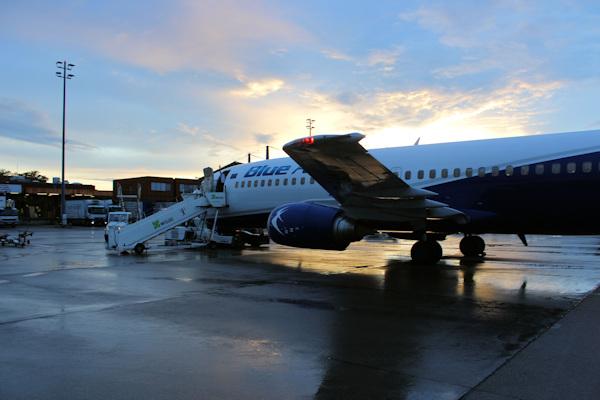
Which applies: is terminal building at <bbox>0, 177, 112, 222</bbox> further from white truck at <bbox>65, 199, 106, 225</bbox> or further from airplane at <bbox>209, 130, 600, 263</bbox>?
airplane at <bbox>209, 130, 600, 263</bbox>

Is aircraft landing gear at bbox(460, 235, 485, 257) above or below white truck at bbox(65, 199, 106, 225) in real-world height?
below

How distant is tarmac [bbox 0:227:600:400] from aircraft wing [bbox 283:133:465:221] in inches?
66.4

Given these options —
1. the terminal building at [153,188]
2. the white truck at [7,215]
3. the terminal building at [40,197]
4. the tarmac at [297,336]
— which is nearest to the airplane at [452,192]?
the tarmac at [297,336]

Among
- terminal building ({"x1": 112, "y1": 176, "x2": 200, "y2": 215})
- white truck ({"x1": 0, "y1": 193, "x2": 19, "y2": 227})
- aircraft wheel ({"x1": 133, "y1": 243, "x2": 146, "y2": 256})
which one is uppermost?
terminal building ({"x1": 112, "y1": 176, "x2": 200, "y2": 215})

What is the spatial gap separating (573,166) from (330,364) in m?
9.75

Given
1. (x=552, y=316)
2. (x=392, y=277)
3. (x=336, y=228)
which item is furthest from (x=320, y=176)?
(x=552, y=316)

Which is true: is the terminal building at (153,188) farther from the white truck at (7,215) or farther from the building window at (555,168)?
the building window at (555,168)

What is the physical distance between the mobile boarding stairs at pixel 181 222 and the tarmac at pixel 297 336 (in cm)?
558

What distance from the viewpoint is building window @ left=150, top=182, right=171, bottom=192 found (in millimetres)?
72875

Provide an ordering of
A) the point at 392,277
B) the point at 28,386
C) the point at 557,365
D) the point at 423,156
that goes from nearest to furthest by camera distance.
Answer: the point at 28,386, the point at 557,365, the point at 392,277, the point at 423,156

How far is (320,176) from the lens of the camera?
11664mm

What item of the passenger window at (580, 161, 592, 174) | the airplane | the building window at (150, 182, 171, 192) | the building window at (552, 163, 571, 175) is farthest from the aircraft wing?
the building window at (150, 182, 171, 192)

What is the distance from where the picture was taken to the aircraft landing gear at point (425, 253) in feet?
46.2

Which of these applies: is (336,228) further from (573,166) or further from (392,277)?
(573,166)
